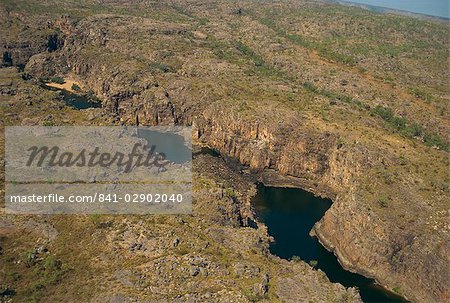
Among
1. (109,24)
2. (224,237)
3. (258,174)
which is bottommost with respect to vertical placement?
(258,174)

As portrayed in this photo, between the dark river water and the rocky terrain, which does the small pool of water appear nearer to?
the rocky terrain

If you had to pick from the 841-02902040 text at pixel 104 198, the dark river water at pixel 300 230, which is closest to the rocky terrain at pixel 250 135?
the dark river water at pixel 300 230

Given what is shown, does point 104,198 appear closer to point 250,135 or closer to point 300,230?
point 300,230

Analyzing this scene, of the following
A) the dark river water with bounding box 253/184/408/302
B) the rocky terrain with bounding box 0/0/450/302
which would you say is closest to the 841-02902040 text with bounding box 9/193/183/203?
the rocky terrain with bounding box 0/0/450/302

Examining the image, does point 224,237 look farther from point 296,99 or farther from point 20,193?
point 296,99

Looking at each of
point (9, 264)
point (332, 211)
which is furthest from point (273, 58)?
point (9, 264)

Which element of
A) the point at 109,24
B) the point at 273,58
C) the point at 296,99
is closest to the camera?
the point at 296,99
